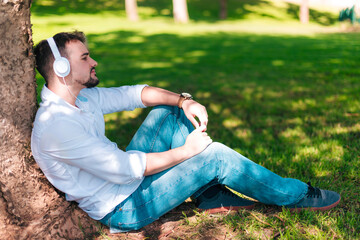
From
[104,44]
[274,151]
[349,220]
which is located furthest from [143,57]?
[349,220]

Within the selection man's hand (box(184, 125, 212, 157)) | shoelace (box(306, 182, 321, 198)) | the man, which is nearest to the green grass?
shoelace (box(306, 182, 321, 198))

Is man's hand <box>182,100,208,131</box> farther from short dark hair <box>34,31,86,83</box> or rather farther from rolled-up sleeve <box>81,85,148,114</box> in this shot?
short dark hair <box>34,31,86,83</box>

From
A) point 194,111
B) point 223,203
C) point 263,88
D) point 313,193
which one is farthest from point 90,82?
point 263,88

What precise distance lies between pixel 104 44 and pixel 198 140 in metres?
12.6

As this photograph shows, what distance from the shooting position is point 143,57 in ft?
40.0

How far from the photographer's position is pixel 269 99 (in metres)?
7.13

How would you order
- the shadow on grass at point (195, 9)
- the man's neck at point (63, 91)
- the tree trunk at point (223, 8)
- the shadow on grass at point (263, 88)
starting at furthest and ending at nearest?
1. the tree trunk at point (223, 8)
2. the shadow on grass at point (195, 9)
3. the shadow on grass at point (263, 88)
4. the man's neck at point (63, 91)

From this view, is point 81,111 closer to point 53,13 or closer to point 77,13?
point 53,13

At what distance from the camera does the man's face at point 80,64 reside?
2658 millimetres

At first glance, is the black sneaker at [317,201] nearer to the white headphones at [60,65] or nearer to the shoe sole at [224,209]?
the shoe sole at [224,209]

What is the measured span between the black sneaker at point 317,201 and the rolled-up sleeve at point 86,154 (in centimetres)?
134

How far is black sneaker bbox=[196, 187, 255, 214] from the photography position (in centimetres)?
313

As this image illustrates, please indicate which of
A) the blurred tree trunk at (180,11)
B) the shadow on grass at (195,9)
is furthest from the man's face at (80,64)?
the shadow on grass at (195,9)

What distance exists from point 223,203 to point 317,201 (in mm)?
761
